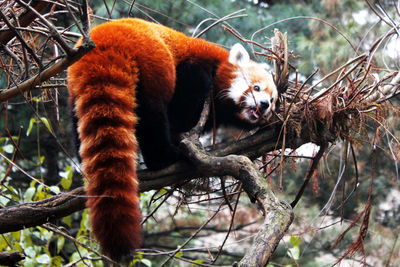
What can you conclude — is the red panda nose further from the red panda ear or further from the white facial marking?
the red panda ear

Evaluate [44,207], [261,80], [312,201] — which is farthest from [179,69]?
[312,201]

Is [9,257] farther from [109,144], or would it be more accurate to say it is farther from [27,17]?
[27,17]

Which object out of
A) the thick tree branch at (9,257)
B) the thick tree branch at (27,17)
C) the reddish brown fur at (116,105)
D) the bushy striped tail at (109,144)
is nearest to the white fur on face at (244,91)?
the reddish brown fur at (116,105)

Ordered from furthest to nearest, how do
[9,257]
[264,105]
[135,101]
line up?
[264,105] → [135,101] → [9,257]

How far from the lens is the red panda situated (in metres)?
1.96

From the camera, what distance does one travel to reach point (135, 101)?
102 inches

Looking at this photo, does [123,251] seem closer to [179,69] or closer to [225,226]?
[179,69]

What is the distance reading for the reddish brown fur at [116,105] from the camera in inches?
75.1

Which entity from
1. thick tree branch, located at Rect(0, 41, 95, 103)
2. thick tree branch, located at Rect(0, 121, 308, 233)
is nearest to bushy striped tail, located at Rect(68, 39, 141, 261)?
thick tree branch, located at Rect(0, 121, 308, 233)

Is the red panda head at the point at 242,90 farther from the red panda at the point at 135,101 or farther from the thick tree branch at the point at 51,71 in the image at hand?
the thick tree branch at the point at 51,71

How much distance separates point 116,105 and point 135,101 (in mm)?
244

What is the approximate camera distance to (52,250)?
580cm

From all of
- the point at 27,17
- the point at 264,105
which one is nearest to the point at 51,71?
the point at 27,17

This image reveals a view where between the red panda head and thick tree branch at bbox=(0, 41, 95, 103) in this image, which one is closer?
thick tree branch at bbox=(0, 41, 95, 103)
